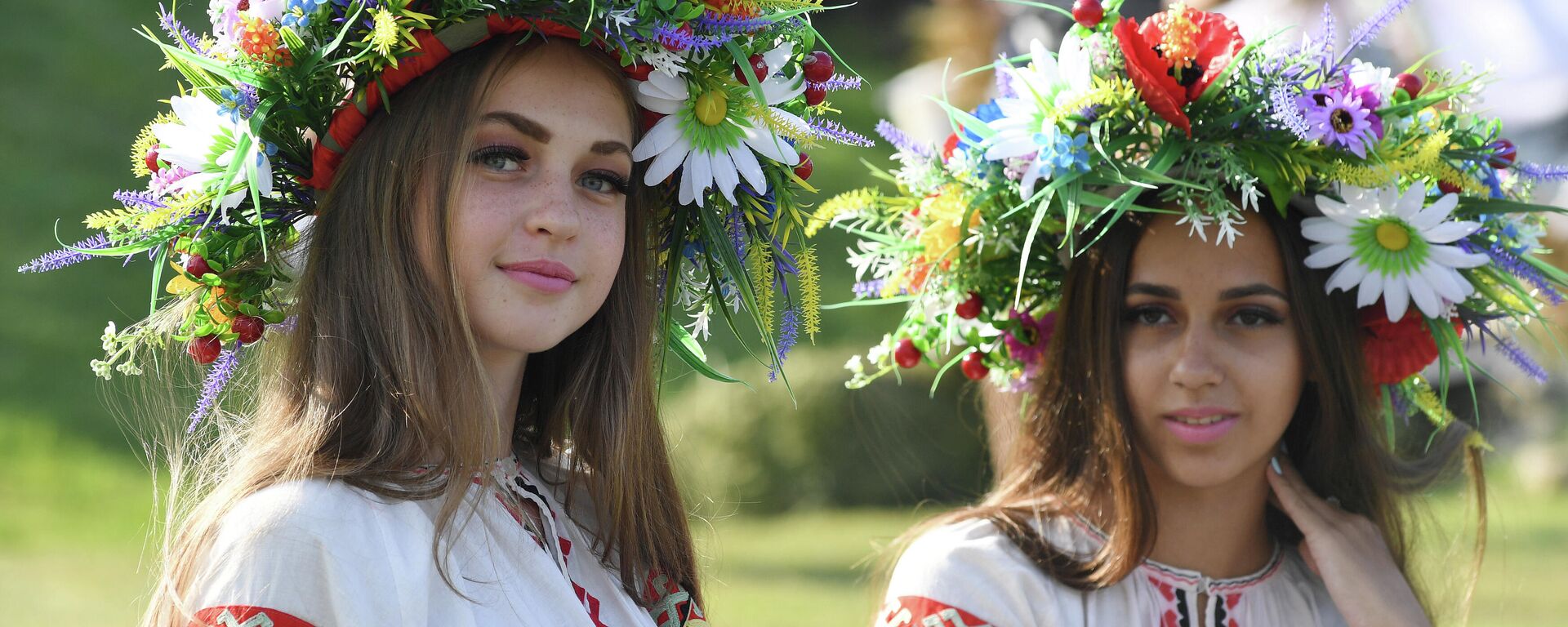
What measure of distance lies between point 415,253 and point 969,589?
1.23m

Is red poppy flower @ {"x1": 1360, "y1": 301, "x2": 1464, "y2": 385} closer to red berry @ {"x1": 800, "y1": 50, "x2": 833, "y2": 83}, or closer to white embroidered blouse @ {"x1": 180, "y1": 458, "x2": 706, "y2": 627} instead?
red berry @ {"x1": 800, "y1": 50, "x2": 833, "y2": 83}

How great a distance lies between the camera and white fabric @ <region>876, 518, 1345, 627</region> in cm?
286

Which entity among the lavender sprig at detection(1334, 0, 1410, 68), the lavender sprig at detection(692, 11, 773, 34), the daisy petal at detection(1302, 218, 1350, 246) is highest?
the lavender sprig at detection(1334, 0, 1410, 68)

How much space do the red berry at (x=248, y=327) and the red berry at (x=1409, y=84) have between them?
2.12 m

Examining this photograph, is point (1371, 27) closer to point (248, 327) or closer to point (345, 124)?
point (345, 124)

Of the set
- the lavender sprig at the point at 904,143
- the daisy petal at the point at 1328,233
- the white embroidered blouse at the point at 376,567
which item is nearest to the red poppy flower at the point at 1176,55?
the daisy petal at the point at 1328,233

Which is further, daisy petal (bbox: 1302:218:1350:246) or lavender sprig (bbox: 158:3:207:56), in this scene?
daisy petal (bbox: 1302:218:1350:246)

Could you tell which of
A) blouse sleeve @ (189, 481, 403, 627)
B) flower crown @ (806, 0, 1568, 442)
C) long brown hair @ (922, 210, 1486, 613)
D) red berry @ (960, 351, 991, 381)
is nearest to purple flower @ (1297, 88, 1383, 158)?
flower crown @ (806, 0, 1568, 442)

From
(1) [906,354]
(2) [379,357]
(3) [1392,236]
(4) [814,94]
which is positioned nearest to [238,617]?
(2) [379,357]

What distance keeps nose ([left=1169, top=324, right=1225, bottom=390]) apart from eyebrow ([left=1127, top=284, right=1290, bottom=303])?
74mm

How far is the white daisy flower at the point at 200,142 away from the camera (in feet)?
7.43

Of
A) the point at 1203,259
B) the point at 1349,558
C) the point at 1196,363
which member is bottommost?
Answer: the point at 1349,558

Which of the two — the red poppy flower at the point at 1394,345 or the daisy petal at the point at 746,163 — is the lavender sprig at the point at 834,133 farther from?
the red poppy flower at the point at 1394,345

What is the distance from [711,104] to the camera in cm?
246
